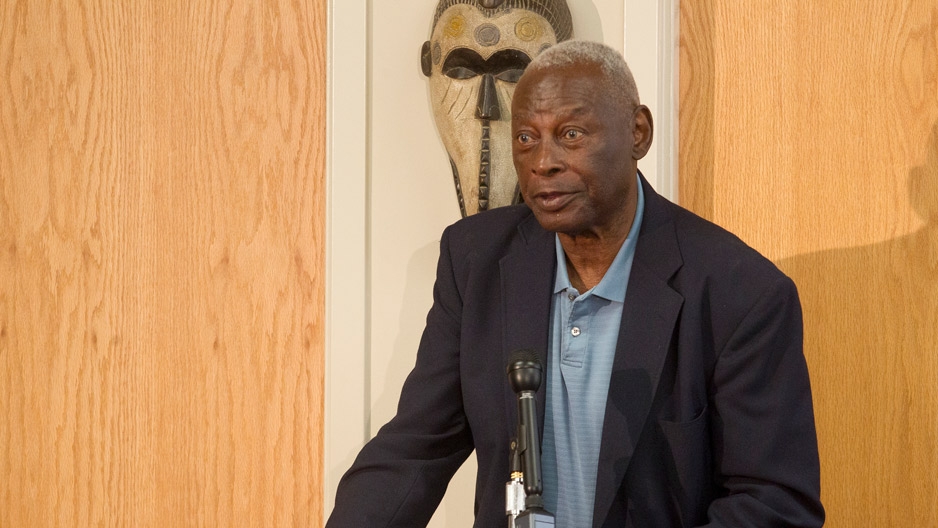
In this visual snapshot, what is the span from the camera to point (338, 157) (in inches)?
99.8

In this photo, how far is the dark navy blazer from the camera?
1.65 meters

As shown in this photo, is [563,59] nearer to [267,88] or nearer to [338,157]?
[338,157]

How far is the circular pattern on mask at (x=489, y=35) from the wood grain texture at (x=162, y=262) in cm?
49

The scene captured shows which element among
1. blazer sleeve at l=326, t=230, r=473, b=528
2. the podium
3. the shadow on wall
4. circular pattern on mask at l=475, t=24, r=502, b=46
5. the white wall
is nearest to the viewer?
the podium

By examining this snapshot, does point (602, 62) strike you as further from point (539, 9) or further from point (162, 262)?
point (162, 262)

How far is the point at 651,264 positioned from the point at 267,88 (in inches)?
49.0

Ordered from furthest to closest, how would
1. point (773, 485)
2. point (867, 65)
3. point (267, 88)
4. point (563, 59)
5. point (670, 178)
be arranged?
point (267, 88)
point (670, 178)
point (867, 65)
point (563, 59)
point (773, 485)

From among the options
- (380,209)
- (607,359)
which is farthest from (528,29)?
(607,359)

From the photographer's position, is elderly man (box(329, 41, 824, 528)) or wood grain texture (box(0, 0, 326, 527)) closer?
elderly man (box(329, 41, 824, 528))

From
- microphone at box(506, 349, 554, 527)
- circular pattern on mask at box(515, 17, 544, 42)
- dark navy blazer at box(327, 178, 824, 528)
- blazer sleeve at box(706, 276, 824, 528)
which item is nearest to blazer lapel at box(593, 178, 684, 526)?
dark navy blazer at box(327, 178, 824, 528)

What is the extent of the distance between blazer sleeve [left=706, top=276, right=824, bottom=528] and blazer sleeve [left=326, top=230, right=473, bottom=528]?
47 centimetres

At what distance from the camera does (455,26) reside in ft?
7.72

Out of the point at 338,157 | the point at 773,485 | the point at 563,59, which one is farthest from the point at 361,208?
the point at 773,485

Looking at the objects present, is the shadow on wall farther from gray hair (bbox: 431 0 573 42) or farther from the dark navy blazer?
gray hair (bbox: 431 0 573 42)
